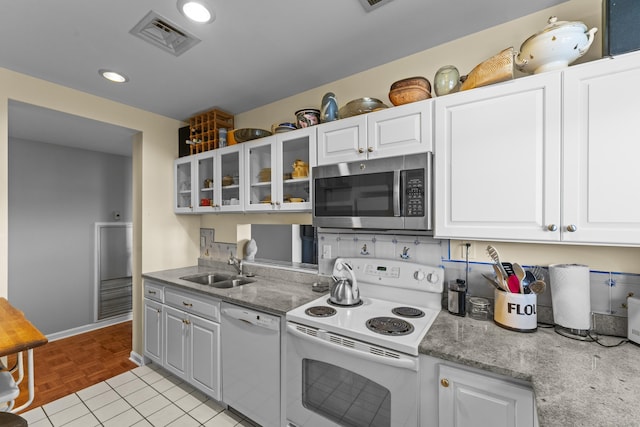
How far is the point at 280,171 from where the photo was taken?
2.18m

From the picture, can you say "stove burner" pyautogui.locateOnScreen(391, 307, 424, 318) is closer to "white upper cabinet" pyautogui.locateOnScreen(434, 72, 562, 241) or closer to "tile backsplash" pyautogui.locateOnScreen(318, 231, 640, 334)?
"tile backsplash" pyautogui.locateOnScreen(318, 231, 640, 334)

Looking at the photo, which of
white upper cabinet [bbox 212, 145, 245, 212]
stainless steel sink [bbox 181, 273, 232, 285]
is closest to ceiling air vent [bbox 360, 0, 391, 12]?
white upper cabinet [bbox 212, 145, 245, 212]

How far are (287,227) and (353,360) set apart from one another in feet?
4.49

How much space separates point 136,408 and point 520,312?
2.61 m

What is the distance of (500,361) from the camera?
109 cm

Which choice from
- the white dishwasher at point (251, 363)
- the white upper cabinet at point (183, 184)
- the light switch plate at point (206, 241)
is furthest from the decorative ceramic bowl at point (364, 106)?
the light switch plate at point (206, 241)

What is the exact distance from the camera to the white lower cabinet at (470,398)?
104cm

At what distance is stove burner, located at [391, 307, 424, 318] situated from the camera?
1.61m

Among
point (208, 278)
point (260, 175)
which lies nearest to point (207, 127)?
point (260, 175)

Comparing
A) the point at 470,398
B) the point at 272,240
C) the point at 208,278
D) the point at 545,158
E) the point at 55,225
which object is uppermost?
the point at 545,158

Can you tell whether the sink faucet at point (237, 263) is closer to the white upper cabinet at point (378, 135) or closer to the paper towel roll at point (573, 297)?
the white upper cabinet at point (378, 135)

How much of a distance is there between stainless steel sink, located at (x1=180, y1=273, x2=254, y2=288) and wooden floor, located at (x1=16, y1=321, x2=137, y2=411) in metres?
1.08

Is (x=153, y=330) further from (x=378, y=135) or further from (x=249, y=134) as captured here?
(x=378, y=135)

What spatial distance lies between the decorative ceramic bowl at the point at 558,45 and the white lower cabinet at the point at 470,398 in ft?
4.46
